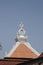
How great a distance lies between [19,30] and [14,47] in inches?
150

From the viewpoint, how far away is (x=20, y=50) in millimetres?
56156

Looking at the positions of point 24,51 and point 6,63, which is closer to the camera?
point 6,63

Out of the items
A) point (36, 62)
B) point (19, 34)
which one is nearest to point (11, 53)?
point (19, 34)

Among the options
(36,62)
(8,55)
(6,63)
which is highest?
(8,55)

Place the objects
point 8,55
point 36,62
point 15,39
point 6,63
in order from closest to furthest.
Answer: point 36,62
point 6,63
point 8,55
point 15,39

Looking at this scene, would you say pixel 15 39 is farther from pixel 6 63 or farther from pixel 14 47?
pixel 6 63

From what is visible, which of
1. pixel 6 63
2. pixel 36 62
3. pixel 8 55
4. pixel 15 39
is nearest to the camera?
pixel 36 62

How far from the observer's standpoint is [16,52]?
5538cm

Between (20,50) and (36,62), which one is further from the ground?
(20,50)

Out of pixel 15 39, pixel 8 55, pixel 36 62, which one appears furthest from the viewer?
pixel 15 39

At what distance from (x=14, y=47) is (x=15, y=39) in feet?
8.04

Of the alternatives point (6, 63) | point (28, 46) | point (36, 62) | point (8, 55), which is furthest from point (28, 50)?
point (36, 62)

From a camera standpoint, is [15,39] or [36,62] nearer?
[36,62]

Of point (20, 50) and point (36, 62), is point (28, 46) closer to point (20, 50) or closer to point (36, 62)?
point (20, 50)
